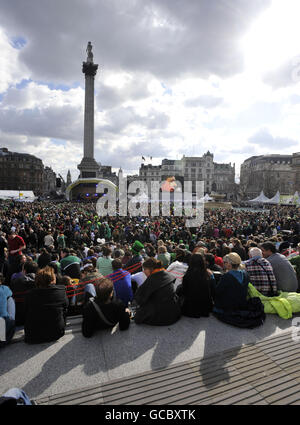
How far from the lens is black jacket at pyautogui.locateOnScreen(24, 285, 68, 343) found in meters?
3.52

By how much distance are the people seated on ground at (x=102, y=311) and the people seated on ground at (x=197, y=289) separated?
1.22 metres

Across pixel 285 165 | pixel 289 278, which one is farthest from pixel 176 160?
pixel 289 278

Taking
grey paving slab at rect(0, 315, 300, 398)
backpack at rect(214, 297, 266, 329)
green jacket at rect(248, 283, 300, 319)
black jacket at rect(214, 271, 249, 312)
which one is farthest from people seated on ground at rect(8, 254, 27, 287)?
green jacket at rect(248, 283, 300, 319)

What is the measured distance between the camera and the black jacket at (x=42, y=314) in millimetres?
3521

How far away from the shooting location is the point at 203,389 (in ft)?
8.96

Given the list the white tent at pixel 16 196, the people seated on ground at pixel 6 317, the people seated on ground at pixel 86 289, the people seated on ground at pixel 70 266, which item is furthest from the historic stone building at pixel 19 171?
the people seated on ground at pixel 6 317

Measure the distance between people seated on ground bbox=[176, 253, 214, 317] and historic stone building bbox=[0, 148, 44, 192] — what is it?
9592 centimetres

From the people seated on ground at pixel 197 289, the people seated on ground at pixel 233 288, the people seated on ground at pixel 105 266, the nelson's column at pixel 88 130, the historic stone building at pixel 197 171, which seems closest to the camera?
the people seated on ground at pixel 233 288

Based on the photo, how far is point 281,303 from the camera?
14.5 ft

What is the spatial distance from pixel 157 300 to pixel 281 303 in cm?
227

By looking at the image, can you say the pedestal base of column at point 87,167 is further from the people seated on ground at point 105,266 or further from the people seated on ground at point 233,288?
the people seated on ground at point 233,288

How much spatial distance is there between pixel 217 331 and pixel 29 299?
292 cm

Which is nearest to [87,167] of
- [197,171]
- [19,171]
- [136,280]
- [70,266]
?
[70,266]
